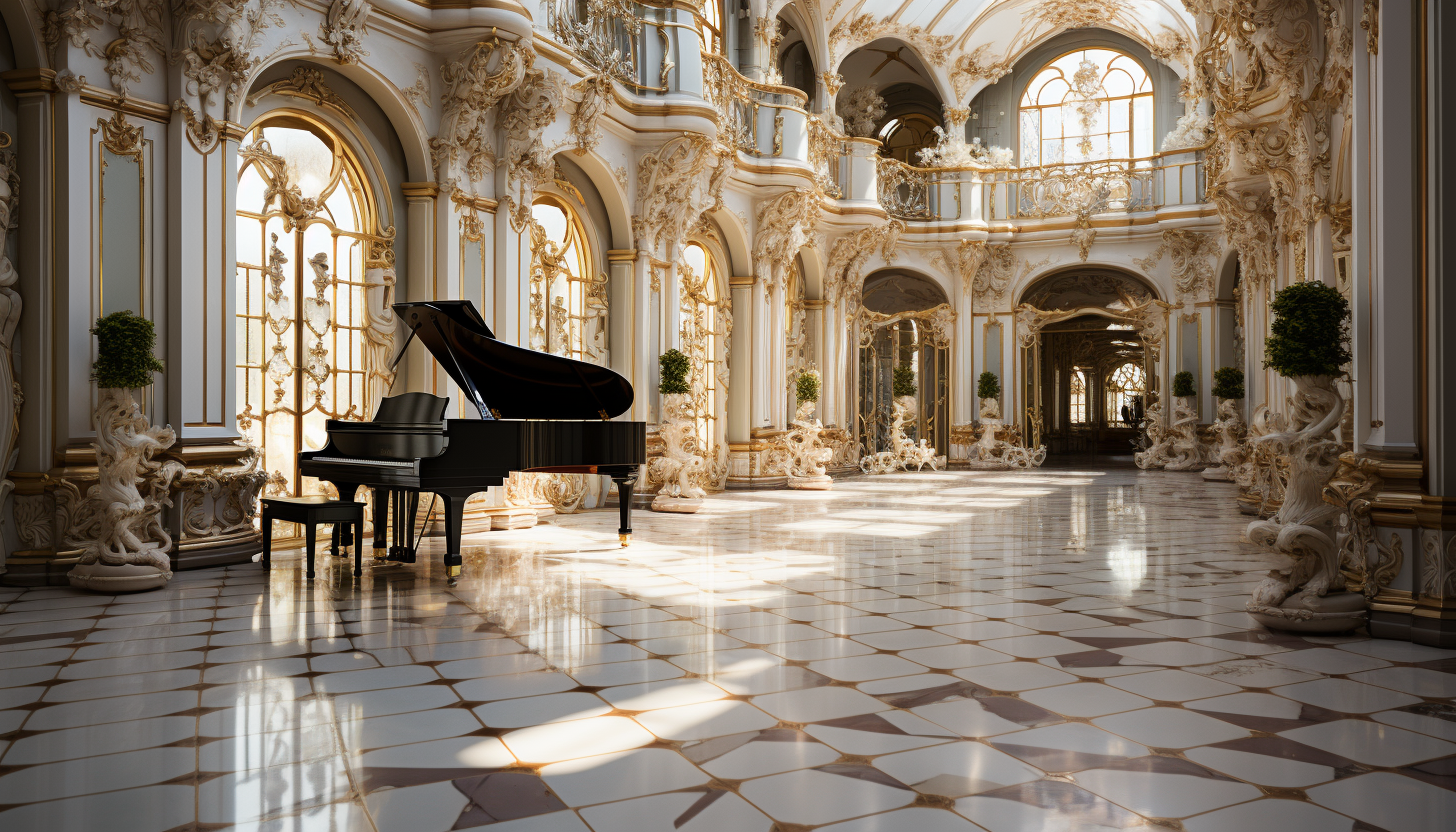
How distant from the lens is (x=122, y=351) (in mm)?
5719

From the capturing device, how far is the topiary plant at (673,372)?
11.0 meters

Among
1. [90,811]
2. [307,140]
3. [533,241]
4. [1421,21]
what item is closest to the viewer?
[90,811]

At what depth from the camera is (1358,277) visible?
5148mm

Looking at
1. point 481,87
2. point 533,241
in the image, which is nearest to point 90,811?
point 481,87

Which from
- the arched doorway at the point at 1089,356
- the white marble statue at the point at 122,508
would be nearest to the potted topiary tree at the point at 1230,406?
the arched doorway at the point at 1089,356

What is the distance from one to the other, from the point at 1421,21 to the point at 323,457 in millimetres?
6712

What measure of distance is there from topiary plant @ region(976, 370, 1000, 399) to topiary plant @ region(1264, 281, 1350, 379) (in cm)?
1396

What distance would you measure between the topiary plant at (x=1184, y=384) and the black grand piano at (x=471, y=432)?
13.8 meters

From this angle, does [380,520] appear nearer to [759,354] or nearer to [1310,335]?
[1310,335]

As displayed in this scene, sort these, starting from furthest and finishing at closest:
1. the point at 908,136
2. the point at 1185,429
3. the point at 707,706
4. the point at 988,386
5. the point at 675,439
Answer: the point at 908,136 → the point at 988,386 → the point at 1185,429 → the point at 675,439 → the point at 707,706

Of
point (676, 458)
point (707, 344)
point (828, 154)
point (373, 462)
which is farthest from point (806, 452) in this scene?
point (373, 462)

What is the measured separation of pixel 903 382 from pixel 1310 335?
533 inches

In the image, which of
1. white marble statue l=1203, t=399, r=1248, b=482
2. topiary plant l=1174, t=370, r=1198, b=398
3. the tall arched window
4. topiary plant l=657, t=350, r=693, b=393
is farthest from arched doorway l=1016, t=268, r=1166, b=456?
topiary plant l=657, t=350, r=693, b=393

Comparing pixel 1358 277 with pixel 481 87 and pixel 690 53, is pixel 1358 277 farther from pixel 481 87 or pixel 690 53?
pixel 690 53
